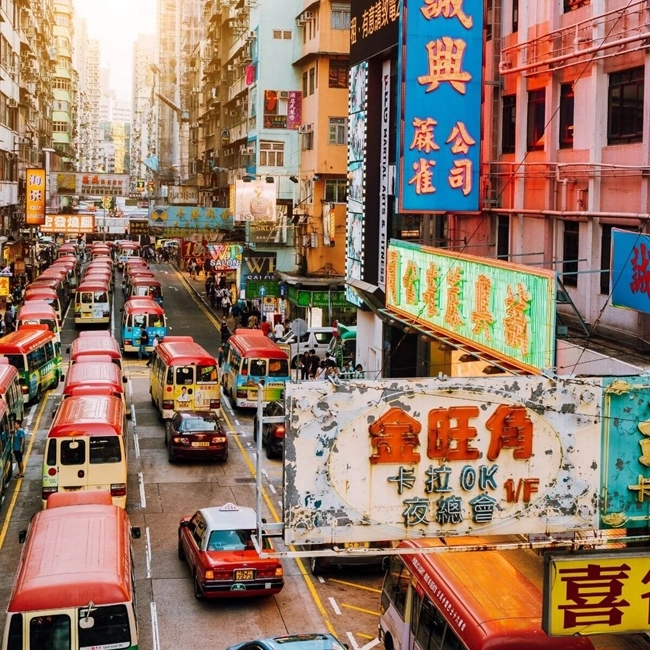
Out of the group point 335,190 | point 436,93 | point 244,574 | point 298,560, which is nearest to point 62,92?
point 335,190

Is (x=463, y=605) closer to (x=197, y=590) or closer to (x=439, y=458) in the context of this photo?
(x=439, y=458)

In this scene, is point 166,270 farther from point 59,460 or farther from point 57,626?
point 57,626

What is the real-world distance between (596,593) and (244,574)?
9074mm

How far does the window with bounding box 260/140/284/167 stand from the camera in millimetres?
62281

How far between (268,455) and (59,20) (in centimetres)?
13748

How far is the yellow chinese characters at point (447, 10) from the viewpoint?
2320cm

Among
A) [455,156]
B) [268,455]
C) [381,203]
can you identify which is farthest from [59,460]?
[381,203]

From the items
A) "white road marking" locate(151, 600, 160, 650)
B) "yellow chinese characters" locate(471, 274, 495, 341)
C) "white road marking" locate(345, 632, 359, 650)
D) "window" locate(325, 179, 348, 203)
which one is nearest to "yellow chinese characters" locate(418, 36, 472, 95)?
"yellow chinese characters" locate(471, 274, 495, 341)

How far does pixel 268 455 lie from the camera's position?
3011 cm

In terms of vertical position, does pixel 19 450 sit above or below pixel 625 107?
below

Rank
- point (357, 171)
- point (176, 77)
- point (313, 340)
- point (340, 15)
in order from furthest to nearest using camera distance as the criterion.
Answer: point (176, 77) → point (340, 15) → point (313, 340) → point (357, 171)

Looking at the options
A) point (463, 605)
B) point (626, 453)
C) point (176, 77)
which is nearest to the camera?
point (626, 453)

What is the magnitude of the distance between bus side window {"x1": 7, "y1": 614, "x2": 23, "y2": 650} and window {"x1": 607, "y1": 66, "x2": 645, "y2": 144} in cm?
1306

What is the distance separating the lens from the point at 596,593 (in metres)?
10.5
